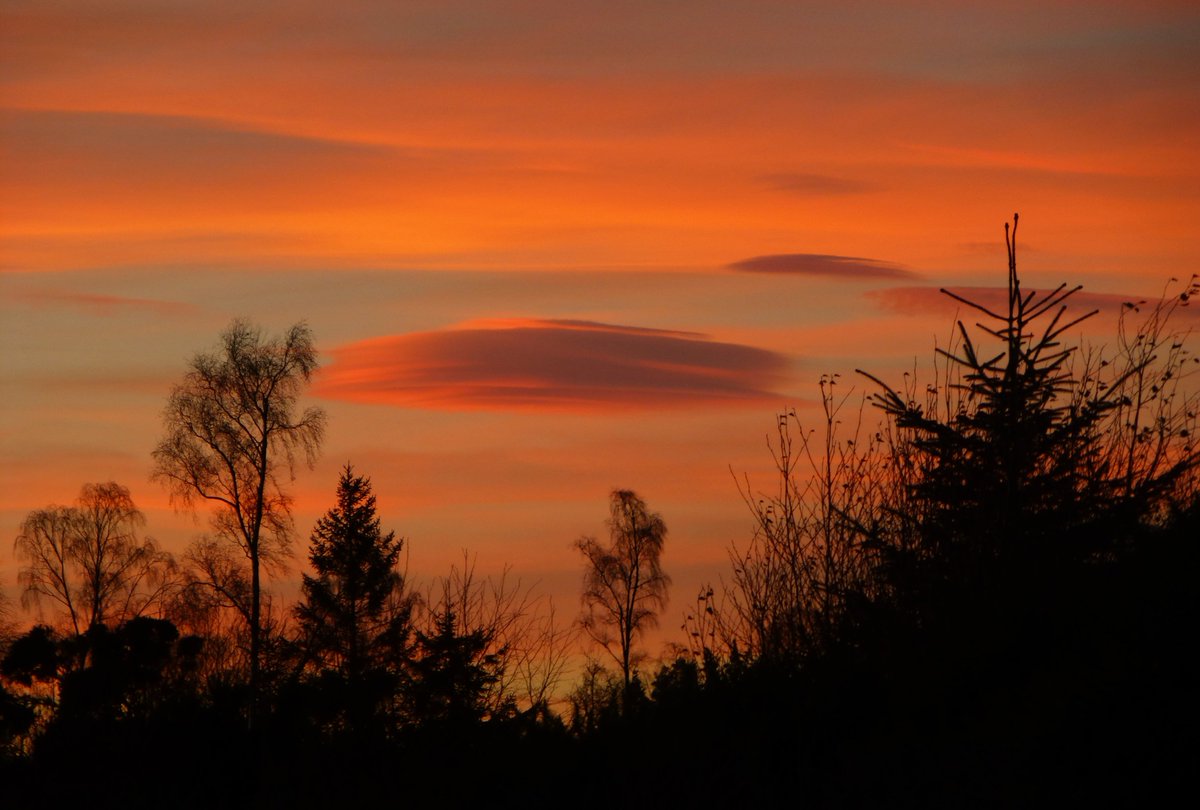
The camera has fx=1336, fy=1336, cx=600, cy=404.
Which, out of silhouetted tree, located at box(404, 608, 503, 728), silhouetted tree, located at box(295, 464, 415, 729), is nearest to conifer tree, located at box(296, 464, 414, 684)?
silhouetted tree, located at box(295, 464, 415, 729)

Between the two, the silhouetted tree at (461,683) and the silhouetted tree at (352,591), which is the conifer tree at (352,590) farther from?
the silhouetted tree at (461,683)

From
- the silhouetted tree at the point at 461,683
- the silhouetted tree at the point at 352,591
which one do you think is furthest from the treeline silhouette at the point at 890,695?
the silhouetted tree at the point at 352,591

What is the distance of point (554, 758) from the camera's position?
28.6 ft

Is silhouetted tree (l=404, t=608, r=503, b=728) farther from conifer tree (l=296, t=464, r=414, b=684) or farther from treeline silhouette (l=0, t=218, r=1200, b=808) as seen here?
conifer tree (l=296, t=464, r=414, b=684)

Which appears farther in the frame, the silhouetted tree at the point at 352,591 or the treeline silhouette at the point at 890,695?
the silhouetted tree at the point at 352,591

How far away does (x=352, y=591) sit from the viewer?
39.8 meters

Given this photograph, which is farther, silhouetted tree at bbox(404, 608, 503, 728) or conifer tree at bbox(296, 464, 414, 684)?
conifer tree at bbox(296, 464, 414, 684)

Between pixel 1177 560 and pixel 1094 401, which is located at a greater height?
pixel 1094 401

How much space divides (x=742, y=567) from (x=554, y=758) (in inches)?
172

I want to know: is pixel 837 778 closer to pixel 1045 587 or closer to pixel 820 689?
pixel 820 689

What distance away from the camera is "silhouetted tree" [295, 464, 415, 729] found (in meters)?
37.3

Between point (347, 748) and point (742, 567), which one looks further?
point (742, 567)

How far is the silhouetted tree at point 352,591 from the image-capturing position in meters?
37.3

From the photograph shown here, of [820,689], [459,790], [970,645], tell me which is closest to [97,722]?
[459,790]
